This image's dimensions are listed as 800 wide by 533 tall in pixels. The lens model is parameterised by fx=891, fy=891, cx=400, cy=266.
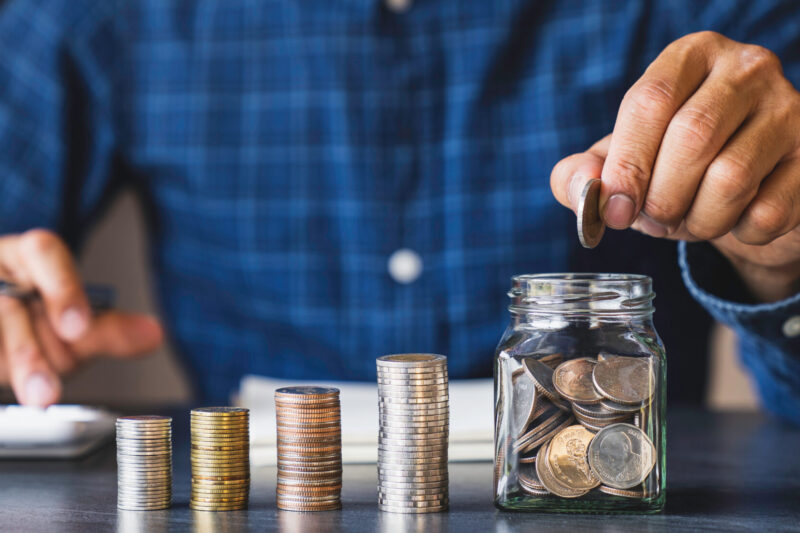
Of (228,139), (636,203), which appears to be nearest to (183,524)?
(636,203)

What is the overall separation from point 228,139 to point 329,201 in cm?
22

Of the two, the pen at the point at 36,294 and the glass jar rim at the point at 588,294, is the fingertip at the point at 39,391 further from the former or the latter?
the glass jar rim at the point at 588,294

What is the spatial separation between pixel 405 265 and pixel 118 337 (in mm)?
499

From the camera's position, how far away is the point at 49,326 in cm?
124

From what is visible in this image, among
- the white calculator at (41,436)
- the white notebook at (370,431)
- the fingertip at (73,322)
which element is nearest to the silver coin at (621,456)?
the white notebook at (370,431)

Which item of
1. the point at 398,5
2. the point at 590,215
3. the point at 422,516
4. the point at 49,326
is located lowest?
the point at 422,516

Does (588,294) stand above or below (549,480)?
above

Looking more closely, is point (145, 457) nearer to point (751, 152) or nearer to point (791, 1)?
point (751, 152)

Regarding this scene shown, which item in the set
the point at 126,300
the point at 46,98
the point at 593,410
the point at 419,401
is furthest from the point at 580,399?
the point at 126,300

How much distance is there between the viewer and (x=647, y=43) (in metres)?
1.54

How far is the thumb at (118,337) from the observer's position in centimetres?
127

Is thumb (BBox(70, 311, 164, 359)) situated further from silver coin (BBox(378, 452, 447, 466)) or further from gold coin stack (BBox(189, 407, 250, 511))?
silver coin (BBox(378, 452, 447, 466))

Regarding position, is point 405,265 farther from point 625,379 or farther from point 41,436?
point 625,379

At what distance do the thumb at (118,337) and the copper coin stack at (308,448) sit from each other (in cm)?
63
